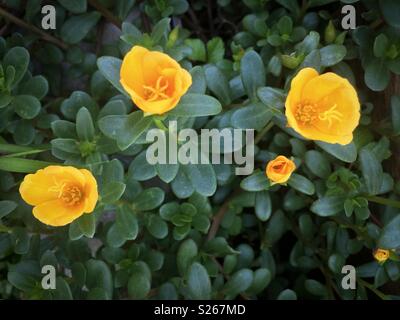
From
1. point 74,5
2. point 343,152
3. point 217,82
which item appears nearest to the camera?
point 343,152

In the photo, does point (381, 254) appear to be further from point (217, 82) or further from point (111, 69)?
point (111, 69)

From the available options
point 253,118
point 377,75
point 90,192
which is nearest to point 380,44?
point 377,75

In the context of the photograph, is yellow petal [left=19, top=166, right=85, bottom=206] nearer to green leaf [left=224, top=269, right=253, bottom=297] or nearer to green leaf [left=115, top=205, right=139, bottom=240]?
green leaf [left=115, top=205, right=139, bottom=240]

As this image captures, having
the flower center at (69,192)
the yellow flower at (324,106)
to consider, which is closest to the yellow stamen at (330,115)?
the yellow flower at (324,106)

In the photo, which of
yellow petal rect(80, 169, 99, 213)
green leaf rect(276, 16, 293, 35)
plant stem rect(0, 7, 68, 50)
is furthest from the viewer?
plant stem rect(0, 7, 68, 50)

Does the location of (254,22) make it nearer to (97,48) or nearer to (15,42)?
(97,48)

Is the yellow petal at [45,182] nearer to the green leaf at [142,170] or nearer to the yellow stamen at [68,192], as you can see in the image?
the yellow stamen at [68,192]

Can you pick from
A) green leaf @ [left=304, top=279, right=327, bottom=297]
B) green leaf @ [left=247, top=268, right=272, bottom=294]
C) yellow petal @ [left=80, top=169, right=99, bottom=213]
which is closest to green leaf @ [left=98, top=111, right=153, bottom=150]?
yellow petal @ [left=80, top=169, right=99, bottom=213]
